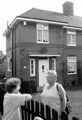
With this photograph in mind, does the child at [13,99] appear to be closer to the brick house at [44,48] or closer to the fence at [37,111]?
the fence at [37,111]

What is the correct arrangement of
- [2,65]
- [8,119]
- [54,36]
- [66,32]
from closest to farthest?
[8,119], [54,36], [66,32], [2,65]

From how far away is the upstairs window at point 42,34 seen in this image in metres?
15.3

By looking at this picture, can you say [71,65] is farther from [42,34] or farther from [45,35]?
[42,34]

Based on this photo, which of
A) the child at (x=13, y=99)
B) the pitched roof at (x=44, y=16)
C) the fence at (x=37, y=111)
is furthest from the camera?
the pitched roof at (x=44, y=16)

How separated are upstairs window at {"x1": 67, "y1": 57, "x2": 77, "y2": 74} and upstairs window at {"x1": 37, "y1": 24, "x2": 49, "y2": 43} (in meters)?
3.60

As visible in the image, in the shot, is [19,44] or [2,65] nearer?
[19,44]

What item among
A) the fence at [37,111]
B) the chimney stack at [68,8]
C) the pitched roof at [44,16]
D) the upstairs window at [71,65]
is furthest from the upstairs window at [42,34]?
the fence at [37,111]

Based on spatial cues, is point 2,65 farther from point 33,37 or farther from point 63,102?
point 63,102

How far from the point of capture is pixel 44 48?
1537 centimetres

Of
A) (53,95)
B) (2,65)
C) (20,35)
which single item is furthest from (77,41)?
(2,65)

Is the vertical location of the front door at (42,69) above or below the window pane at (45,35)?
below

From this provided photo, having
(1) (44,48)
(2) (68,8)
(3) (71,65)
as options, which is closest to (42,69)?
(1) (44,48)

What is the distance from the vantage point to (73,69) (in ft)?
58.2

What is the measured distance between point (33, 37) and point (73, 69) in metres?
5.89
